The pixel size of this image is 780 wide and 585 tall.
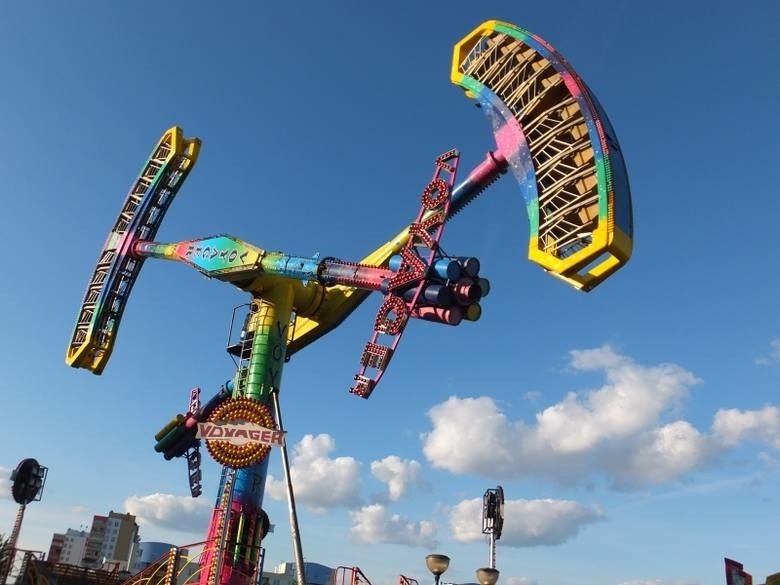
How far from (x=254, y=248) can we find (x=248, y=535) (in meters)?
12.3

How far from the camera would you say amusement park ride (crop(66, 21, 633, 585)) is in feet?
72.8

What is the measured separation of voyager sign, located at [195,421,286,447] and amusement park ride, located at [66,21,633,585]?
1.2 inches

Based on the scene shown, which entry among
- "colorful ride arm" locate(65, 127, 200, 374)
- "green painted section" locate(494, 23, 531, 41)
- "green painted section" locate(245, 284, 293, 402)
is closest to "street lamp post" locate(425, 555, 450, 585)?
"green painted section" locate(245, 284, 293, 402)

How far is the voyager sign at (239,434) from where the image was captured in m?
19.5

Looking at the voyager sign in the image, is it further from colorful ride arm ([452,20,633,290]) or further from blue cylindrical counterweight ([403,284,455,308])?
colorful ride arm ([452,20,633,290])

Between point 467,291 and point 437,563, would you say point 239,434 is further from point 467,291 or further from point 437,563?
point 467,291

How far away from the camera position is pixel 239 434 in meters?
19.6

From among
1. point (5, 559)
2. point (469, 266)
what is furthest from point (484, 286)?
point (5, 559)

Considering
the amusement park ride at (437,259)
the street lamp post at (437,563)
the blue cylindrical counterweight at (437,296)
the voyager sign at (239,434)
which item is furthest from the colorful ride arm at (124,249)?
the street lamp post at (437,563)

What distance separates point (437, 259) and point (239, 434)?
10511 mm

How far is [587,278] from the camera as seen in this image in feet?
74.1

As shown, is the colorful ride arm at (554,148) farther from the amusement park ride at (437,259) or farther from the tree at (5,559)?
the tree at (5,559)

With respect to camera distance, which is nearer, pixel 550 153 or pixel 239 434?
pixel 239 434

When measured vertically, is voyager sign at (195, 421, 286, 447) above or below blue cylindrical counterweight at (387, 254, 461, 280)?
below
